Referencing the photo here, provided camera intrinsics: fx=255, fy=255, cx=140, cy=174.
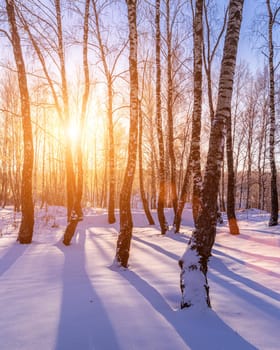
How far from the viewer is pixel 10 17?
7.92 metres

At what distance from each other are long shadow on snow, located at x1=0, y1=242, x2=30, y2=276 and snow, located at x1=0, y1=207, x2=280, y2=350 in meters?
0.02

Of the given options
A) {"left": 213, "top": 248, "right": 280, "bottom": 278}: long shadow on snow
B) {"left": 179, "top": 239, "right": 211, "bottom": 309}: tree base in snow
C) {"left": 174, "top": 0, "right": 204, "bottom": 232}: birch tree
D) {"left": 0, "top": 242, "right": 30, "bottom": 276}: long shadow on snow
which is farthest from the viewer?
{"left": 174, "top": 0, "right": 204, "bottom": 232}: birch tree

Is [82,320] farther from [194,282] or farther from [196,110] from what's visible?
[196,110]

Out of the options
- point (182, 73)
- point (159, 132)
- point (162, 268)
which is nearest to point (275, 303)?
point (162, 268)

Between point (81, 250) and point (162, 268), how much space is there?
3.08 meters

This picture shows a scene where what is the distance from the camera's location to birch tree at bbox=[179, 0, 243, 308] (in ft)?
10.6

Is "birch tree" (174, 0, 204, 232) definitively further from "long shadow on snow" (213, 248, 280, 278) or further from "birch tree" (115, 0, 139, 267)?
"birch tree" (115, 0, 139, 267)

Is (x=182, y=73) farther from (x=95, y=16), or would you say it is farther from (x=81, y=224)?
(x=81, y=224)

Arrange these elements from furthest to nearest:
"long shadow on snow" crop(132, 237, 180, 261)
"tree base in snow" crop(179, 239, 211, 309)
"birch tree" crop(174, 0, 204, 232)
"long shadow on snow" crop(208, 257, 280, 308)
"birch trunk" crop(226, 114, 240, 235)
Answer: "birch trunk" crop(226, 114, 240, 235) → "birch tree" crop(174, 0, 204, 232) → "long shadow on snow" crop(132, 237, 180, 261) → "long shadow on snow" crop(208, 257, 280, 308) → "tree base in snow" crop(179, 239, 211, 309)

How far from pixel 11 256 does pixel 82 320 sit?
4.52m

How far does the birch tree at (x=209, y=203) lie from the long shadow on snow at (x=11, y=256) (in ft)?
12.8

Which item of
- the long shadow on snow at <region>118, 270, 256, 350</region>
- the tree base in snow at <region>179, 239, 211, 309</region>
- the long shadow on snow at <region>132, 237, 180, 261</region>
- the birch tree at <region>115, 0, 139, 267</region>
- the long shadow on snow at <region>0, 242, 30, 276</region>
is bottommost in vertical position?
the long shadow on snow at <region>0, 242, 30, 276</region>

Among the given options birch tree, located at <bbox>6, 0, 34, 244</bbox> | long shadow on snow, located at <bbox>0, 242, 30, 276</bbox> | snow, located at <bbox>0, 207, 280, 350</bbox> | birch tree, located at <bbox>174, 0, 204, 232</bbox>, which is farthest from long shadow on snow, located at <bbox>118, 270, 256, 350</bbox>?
birch tree, located at <bbox>6, 0, 34, 244</bbox>

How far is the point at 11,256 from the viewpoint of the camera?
258 inches
